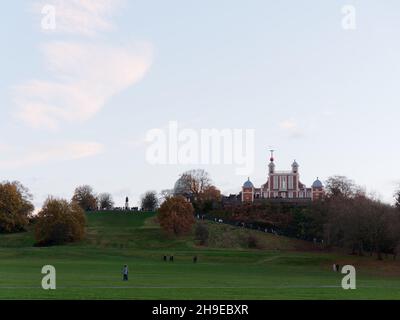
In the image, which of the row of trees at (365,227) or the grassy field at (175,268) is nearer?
the grassy field at (175,268)

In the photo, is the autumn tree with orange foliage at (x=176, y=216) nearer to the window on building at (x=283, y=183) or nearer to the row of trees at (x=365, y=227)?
the row of trees at (x=365, y=227)

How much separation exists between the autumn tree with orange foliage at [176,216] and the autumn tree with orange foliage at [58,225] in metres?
14.3

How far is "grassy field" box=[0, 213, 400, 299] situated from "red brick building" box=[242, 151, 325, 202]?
39.8 m

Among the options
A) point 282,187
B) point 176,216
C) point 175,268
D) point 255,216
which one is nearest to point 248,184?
point 282,187

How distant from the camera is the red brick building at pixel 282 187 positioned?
18462cm

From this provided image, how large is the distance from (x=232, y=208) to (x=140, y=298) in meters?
133

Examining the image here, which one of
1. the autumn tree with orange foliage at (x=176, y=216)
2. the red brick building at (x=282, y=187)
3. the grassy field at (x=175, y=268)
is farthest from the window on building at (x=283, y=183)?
the autumn tree with orange foliage at (x=176, y=216)

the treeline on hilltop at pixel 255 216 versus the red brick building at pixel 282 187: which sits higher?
the red brick building at pixel 282 187

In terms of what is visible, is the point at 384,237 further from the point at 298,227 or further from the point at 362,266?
the point at 298,227

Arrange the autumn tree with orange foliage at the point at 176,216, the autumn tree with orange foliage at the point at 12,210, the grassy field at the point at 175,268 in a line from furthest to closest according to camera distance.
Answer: the autumn tree with orange foliage at the point at 12,210 → the autumn tree with orange foliage at the point at 176,216 → the grassy field at the point at 175,268

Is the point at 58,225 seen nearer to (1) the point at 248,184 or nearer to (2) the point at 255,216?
(2) the point at 255,216

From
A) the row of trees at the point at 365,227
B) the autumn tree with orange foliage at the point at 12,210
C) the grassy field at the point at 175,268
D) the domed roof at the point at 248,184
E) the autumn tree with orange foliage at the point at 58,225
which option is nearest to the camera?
the grassy field at the point at 175,268

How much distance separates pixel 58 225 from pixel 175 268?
48058 millimetres
